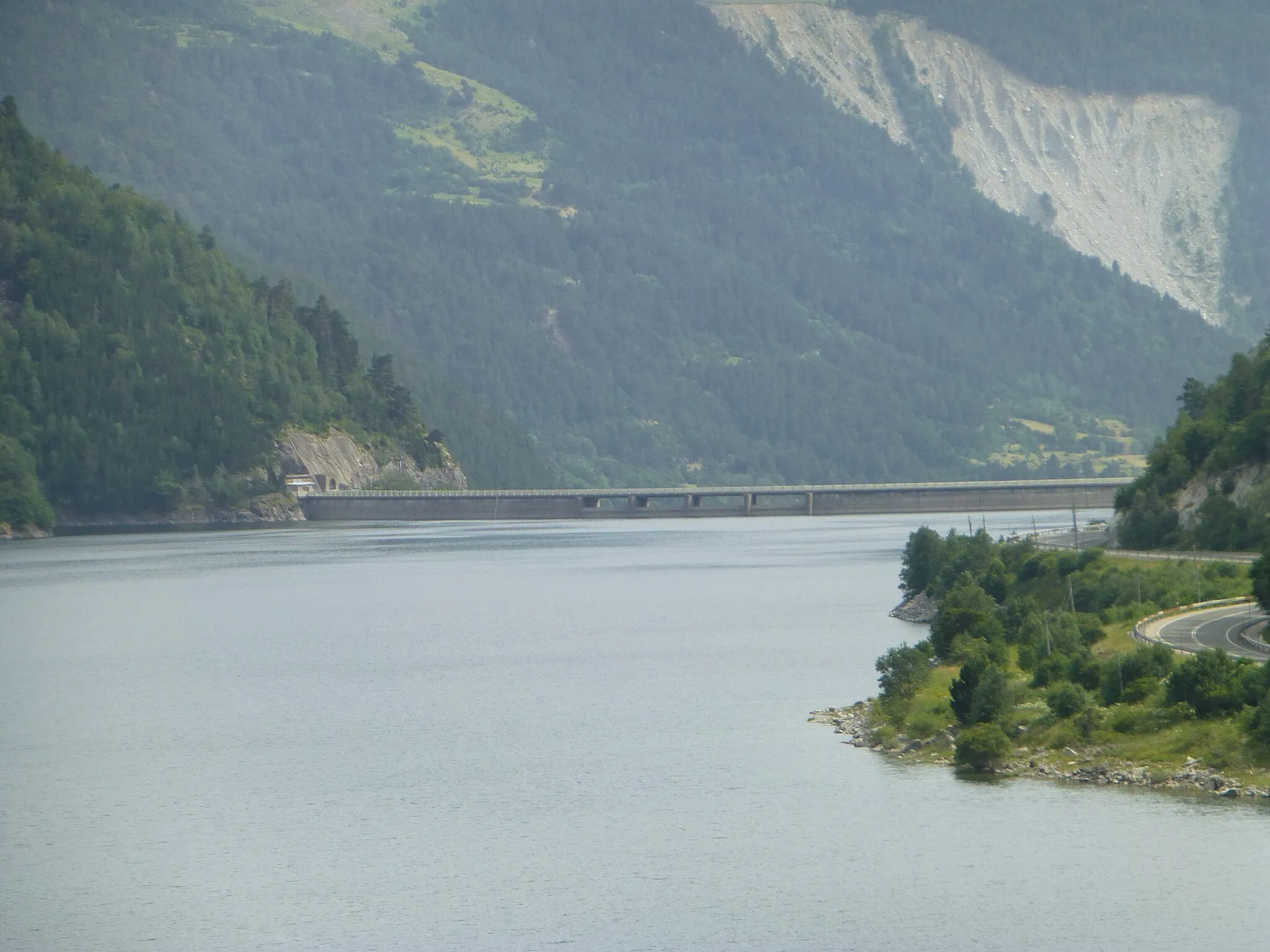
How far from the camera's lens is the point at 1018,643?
83.7 meters

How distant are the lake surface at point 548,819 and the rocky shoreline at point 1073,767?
0.91m

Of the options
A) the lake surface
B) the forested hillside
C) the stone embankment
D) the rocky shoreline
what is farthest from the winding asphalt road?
the stone embankment

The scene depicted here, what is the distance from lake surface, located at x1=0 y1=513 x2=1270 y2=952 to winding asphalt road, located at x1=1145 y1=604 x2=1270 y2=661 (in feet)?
34.3

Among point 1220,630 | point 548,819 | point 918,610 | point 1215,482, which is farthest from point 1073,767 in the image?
point 1215,482

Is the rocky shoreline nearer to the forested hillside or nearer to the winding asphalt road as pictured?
the winding asphalt road

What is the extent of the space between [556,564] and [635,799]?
116m

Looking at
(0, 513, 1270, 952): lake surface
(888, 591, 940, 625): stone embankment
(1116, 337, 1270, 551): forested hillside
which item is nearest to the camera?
(0, 513, 1270, 952): lake surface

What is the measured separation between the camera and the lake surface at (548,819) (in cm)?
5303

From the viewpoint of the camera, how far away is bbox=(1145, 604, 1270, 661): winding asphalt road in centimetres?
7162

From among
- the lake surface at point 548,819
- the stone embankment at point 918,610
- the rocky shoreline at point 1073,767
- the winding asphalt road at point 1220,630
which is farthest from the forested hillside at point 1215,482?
the rocky shoreline at point 1073,767

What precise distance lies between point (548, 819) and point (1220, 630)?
2508cm

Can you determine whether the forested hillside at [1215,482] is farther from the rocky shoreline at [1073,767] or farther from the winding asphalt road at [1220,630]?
the rocky shoreline at [1073,767]

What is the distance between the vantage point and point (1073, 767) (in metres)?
65.2

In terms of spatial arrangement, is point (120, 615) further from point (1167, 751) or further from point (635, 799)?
point (1167, 751)
